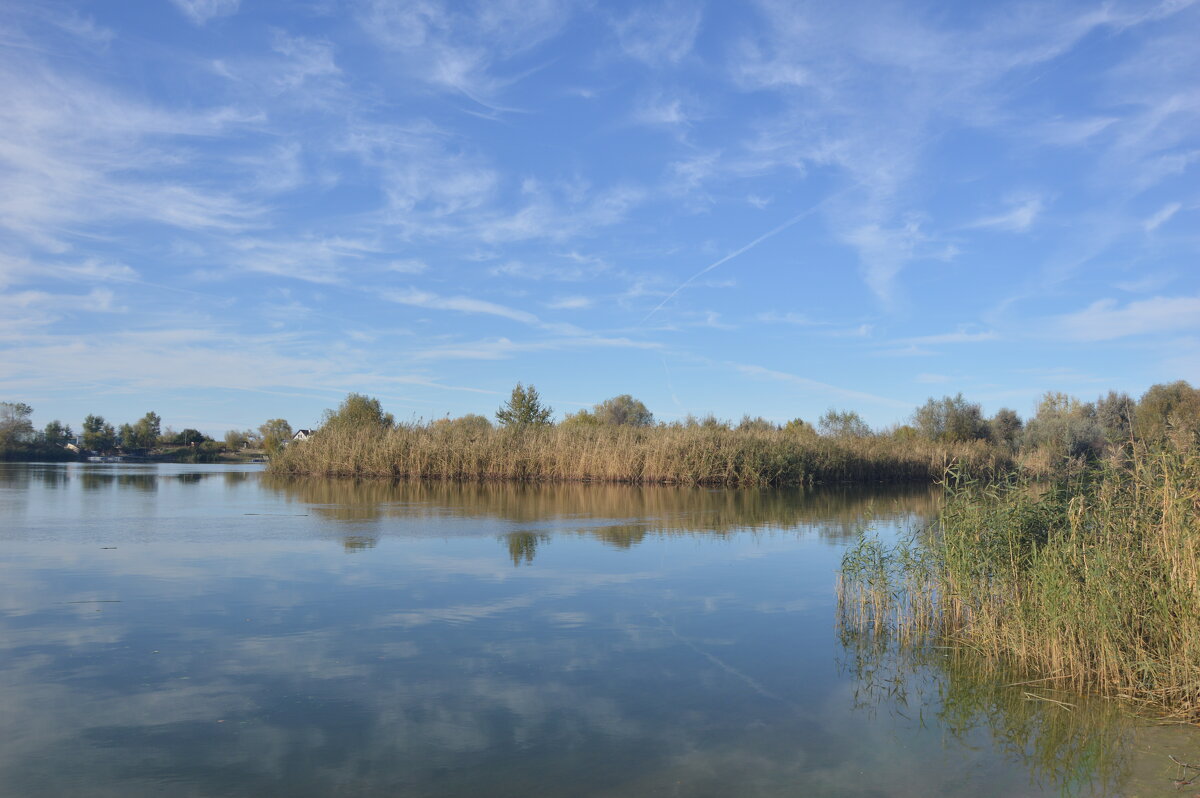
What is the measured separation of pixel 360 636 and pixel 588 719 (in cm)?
244

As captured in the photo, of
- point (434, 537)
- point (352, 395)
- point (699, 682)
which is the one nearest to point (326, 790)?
point (699, 682)

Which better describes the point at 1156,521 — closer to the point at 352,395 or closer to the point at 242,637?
the point at 242,637

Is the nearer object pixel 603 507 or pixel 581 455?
pixel 603 507

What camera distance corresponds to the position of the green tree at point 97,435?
63625mm

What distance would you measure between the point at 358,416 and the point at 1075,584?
3407 cm

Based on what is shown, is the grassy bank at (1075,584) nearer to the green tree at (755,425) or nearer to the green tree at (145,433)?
the green tree at (755,425)

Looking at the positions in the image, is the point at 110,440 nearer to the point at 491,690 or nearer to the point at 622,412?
the point at 622,412

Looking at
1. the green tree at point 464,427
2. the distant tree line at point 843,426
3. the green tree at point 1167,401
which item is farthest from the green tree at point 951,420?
the green tree at point 464,427

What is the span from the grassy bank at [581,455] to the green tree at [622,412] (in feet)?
122

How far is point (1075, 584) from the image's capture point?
543 cm

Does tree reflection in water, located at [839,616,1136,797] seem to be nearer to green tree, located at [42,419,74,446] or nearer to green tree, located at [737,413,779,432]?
green tree, located at [737,413,779,432]

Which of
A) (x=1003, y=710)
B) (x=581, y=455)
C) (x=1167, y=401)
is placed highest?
(x=1167, y=401)

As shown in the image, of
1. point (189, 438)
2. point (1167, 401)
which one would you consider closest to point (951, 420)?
point (1167, 401)

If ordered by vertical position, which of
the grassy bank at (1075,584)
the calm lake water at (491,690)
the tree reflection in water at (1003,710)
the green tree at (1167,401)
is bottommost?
the tree reflection in water at (1003,710)
